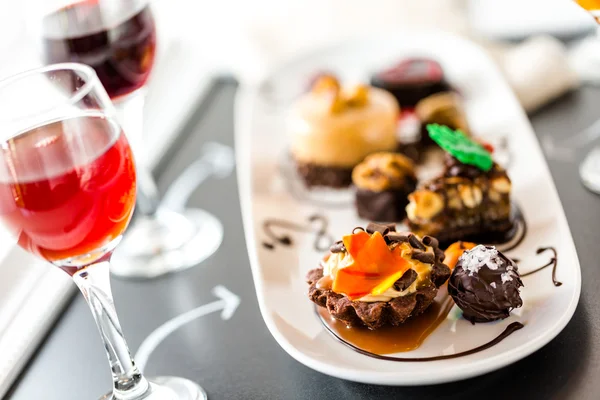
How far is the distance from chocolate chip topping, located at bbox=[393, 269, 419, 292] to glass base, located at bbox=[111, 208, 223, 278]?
56cm

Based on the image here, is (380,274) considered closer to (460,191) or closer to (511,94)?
(460,191)

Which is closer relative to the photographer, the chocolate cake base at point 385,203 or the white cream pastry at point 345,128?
the chocolate cake base at point 385,203

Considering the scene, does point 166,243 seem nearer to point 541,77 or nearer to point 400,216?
point 400,216

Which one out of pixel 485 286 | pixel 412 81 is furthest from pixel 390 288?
pixel 412 81

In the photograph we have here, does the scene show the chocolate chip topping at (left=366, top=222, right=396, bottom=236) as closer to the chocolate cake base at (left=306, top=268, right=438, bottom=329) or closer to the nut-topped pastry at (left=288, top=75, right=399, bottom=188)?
the chocolate cake base at (left=306, top=268, right=438, bottom=329)

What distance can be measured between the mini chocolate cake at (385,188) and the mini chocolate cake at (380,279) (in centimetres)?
37

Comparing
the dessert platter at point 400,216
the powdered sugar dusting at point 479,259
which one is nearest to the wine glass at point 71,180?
the dessert platter at point 400,216

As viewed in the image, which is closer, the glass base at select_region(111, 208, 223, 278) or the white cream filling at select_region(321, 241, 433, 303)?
the white cream filling at select_region(321, 241, 433, 303)

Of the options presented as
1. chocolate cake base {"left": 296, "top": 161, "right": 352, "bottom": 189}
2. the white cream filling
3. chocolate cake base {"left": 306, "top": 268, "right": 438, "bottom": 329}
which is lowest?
chocolate cake base {"left": 296, "top": 161, "right": 352, "bottom": 189}

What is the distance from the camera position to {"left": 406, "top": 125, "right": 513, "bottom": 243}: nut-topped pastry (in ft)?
4.40

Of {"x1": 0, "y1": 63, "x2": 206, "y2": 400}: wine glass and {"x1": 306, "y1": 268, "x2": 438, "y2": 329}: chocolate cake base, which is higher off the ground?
A: {"x1": 0, "y1": 63, "x2": 206, "y2": 400}: wine glass

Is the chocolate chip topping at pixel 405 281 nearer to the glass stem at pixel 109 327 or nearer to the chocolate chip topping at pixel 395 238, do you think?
the chocolate chip topping at pixel 395 238

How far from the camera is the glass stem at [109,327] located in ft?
3.50

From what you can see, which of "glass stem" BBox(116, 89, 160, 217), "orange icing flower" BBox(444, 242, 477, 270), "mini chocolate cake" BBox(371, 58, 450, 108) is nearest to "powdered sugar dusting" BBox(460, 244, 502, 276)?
"orange icing flower" BBox(444, 242, 477, 270)
